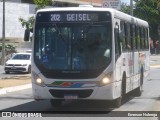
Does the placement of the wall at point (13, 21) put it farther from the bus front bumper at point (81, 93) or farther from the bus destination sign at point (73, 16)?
the bus front bumper at point (81, 93)

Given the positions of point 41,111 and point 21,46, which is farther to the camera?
point 21,46

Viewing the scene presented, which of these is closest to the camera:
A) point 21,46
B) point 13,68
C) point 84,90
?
point 84,90

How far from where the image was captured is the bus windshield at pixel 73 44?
48.6ft

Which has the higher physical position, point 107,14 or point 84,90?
point 107,14

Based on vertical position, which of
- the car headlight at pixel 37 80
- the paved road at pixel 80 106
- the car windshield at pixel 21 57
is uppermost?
the car headlight at pixel 37 80

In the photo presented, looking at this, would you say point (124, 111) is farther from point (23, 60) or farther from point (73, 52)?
point (23, 60)

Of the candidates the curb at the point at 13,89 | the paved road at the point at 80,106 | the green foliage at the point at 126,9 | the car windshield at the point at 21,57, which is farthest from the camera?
the green foliage at the point at 126,9

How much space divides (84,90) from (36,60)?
5.47 ft

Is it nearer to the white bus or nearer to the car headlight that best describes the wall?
the white bus

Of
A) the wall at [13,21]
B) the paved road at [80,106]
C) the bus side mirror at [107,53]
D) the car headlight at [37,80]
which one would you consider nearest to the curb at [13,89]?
the paved road at [80,106]

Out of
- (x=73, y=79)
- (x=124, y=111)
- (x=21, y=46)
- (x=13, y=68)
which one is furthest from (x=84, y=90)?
(x=21, y=46)

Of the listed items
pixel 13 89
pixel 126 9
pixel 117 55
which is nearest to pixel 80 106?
pixel 117 55

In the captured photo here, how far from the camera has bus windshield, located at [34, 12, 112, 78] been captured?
48.6 feet

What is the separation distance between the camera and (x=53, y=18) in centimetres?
1529
